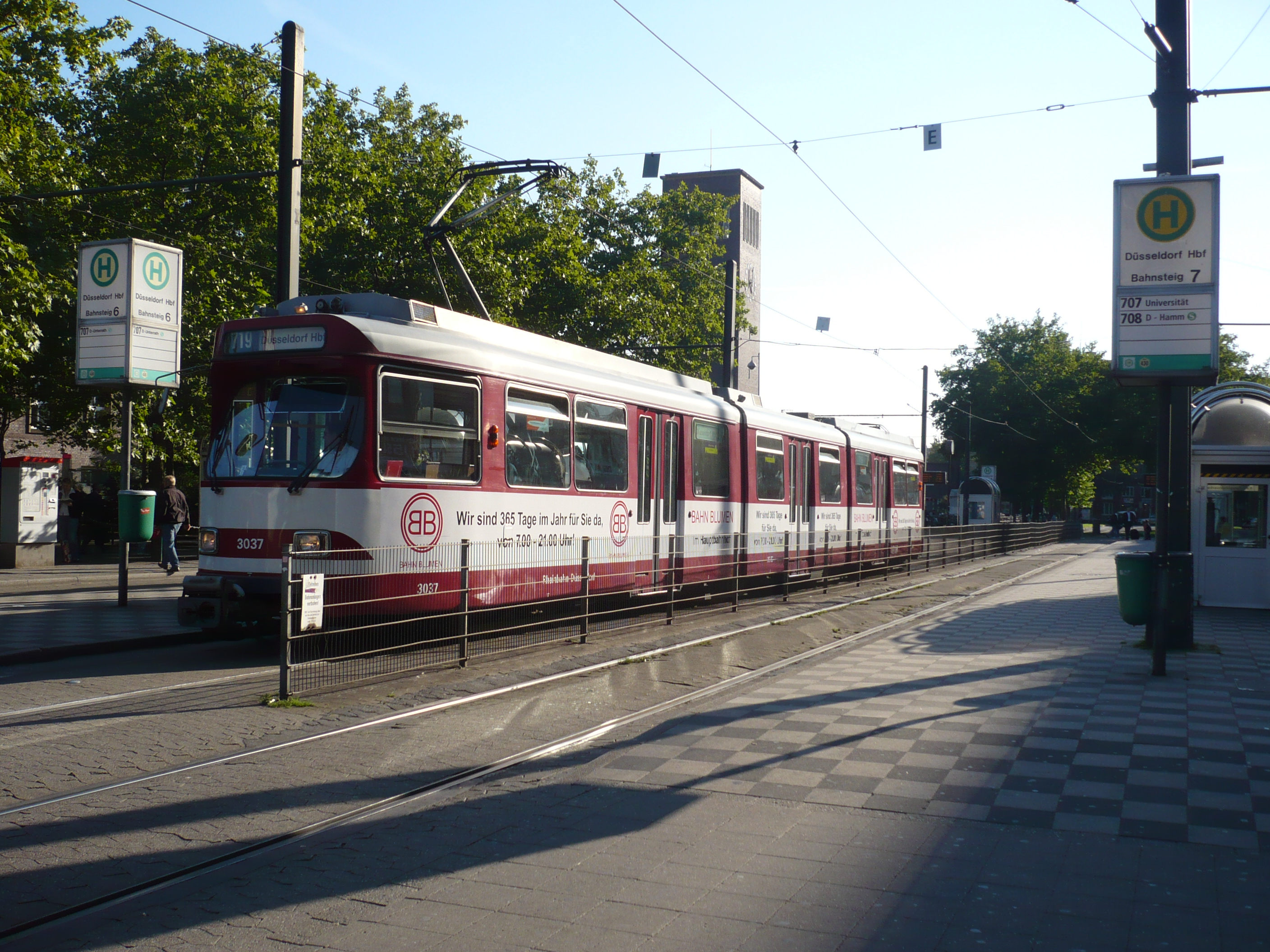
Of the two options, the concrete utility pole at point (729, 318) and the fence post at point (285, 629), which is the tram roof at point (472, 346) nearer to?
the fence post at point (285, 629)

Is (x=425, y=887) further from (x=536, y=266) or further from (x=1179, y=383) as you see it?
(x=536, y=266)

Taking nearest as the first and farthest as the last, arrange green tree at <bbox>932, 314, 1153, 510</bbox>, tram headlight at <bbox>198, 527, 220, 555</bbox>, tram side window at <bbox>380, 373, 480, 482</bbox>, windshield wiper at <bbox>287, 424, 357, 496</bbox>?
1. windshield wiper at <bbox>287, 424, 357, 496</bbox>
2. tram side window at <bbox>380, 373, 480, 482</bbox>
3. tram headlight at <bbox>198, 527, 220, 555</bbox>
4. green tree at <bbox>932, 314, 1153, 510</bbox>

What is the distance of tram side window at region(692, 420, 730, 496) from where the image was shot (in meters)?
17.0

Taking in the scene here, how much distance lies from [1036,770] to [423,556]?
5.93m

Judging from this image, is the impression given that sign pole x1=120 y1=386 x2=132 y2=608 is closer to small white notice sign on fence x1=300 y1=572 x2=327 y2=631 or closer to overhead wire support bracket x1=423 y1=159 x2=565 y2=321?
overhead wire support bracket x1=423 y1=159 x2=565 y2=321

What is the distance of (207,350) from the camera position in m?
27.4

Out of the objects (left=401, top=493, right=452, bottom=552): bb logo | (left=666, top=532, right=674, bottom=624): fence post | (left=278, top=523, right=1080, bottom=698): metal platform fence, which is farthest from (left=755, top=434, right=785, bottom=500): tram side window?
(left=401, top=493, right=452, bottom=552): bb logo

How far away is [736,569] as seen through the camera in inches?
657

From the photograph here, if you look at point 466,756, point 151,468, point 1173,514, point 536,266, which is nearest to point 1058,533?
point 536,266

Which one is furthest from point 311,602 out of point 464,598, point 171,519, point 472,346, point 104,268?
point 171,519

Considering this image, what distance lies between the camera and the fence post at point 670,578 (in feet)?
47.9

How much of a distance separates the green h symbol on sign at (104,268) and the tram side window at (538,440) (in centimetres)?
587

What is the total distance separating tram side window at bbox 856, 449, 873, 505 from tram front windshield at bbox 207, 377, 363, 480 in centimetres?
1630

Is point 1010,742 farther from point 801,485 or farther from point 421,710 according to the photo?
point 801,485
